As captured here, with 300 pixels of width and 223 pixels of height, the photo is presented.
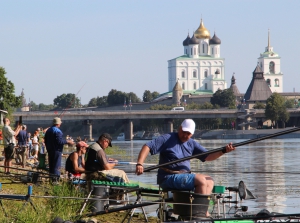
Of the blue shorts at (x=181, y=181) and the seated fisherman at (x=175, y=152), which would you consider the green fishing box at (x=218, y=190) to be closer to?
the seated fisherman at (x=175, y=152)

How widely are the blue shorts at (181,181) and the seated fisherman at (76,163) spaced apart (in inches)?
102

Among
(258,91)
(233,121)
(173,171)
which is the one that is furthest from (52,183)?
(258,91)

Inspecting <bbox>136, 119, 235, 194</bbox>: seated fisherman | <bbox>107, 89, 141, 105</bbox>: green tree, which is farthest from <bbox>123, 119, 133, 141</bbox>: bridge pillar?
<bbox>136, 119, 235, 194</bbox>: seated fisherman

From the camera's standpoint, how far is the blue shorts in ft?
24.3

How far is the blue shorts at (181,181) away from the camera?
7.41 metres

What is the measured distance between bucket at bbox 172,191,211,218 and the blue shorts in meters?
0.05

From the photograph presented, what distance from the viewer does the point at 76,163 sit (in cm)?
1031

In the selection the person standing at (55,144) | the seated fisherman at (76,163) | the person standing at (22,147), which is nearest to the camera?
the seated fisherman at (76,163)

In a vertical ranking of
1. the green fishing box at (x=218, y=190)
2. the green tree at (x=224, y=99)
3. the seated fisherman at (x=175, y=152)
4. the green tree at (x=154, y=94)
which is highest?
the green tree at (x=154, y=94)

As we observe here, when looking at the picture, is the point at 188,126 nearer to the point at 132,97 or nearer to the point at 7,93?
the point at 7,93

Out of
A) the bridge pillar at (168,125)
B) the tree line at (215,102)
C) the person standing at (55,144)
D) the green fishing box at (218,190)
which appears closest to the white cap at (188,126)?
the green fishing box at (218,190)

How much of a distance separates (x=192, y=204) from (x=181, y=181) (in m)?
0.24

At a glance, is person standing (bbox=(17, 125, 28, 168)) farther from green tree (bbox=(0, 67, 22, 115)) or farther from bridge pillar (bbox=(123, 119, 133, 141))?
bridge pillar (bbox=(123, 119, 133, 141))

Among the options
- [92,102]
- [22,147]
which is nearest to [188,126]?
[22,147]
